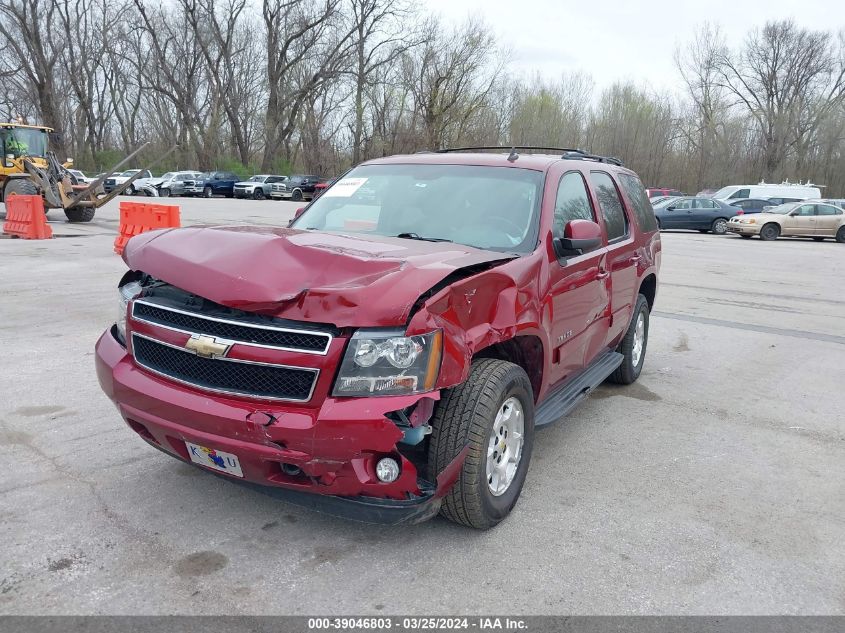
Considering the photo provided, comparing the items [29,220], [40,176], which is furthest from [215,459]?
[40,176]

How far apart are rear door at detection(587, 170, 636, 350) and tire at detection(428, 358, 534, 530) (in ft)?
5.24

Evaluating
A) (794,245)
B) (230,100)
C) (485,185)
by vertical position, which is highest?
(230,100)

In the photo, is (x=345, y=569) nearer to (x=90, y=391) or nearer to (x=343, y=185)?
(x=343, y=185)

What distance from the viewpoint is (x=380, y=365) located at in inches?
105

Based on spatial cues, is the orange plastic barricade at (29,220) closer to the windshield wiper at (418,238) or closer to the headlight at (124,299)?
the headlight at (124,299)

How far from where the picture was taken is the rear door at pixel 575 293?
3.84 metres

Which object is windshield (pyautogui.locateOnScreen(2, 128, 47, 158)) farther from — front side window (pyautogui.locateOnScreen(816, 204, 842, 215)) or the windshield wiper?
front side window (pyautogui.locateOnScreen(816, 204, 842, 215))

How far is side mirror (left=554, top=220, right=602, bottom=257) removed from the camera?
375 cm

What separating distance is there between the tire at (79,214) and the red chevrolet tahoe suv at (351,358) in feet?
62.4

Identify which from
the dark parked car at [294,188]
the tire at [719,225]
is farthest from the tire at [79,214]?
the tire at [719,225]

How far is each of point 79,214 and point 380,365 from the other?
68.2 ft

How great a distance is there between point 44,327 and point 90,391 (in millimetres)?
2549

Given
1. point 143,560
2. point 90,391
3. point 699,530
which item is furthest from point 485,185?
point 90,391

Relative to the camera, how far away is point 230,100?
55781 millimetres
